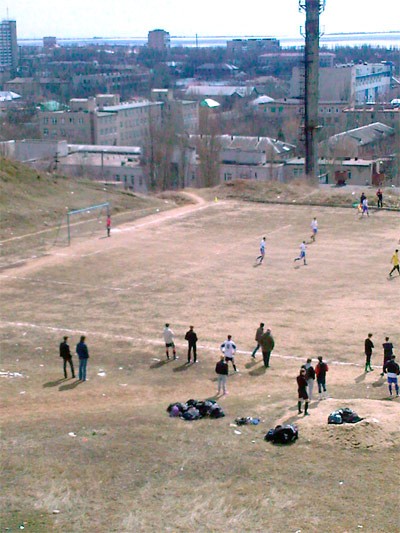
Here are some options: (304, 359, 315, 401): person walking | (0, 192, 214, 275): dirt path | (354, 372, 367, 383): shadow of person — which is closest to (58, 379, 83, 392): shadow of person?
(304, 359, 315, 401): person walking

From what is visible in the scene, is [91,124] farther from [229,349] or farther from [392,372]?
[392,372]

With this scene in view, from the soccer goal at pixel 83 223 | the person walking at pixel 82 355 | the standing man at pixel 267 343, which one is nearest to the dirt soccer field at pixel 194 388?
the person walking at pixel 82 355

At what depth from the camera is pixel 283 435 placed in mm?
15609

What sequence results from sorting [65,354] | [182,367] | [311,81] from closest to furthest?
[65,354] → [182,367] → [311,81]

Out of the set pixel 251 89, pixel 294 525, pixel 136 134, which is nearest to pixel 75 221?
pixel 294 525

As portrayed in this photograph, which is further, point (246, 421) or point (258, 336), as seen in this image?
point (258, 336)

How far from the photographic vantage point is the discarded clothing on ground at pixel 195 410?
17.3 meters

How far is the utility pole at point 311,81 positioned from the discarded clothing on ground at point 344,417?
4379 cm

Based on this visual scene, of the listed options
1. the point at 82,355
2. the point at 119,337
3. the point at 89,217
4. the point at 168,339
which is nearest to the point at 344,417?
the point at 82,355

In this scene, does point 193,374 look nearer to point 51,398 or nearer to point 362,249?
point 51,398

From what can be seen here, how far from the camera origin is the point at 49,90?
18675 cm

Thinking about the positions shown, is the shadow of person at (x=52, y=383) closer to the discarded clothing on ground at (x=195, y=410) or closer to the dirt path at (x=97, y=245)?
the discarded clothing on ground at (x=195, y=410)

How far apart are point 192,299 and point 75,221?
14.6 m

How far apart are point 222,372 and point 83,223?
23.0m
